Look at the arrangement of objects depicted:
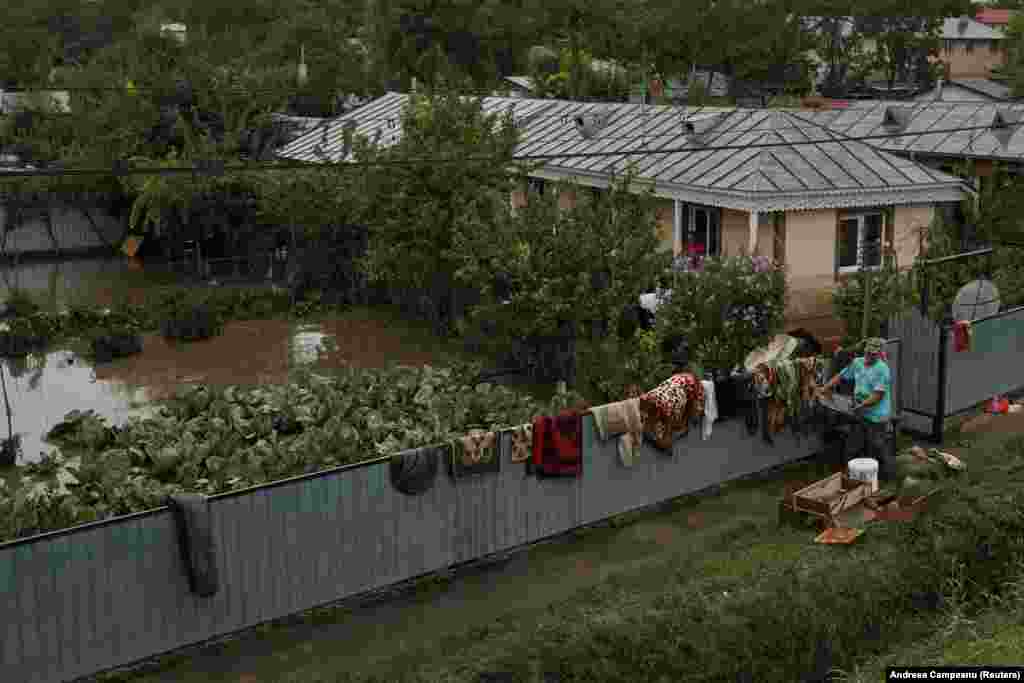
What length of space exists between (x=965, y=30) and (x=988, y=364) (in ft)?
303

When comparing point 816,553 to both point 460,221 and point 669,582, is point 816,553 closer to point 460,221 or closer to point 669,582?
point 669,582

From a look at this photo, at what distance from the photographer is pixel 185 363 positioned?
23.5 metres

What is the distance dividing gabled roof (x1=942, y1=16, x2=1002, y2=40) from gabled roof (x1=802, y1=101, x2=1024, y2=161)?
73.0 m

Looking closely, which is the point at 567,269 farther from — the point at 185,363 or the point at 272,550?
the point at 185,363

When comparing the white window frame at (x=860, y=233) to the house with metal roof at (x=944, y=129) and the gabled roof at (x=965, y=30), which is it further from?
the gabled roof at (x=965, y=30)

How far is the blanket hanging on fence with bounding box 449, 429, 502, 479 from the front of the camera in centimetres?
1206

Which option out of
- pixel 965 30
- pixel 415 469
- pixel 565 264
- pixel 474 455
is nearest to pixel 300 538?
pixel 415 469

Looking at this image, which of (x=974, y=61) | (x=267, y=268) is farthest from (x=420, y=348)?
(x=974, y=61)

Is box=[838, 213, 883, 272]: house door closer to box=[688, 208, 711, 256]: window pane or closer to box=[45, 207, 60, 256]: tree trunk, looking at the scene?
box=[688, 208, 711, 256]: window pane

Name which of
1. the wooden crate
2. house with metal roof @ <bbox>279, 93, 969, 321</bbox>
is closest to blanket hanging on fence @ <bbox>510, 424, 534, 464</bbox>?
the wooden crate

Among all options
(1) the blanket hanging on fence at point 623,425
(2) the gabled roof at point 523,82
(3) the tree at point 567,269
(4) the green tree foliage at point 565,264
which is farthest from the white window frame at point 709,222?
(2) the gabled roof at point 523,82

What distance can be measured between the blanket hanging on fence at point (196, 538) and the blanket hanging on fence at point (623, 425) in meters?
4.69

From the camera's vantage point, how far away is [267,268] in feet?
108

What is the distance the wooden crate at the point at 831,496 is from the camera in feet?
42.7
